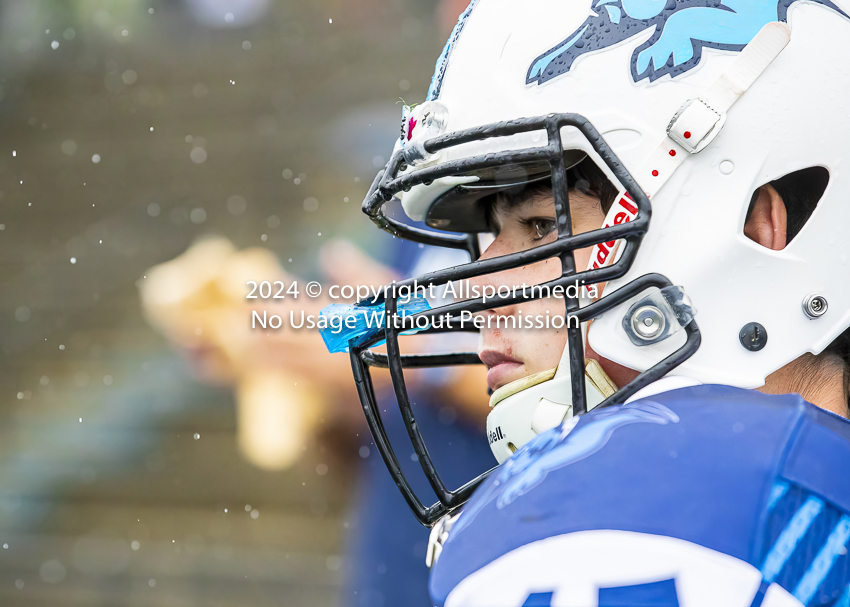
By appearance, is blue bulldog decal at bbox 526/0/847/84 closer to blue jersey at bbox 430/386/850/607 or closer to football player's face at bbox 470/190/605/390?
football player's face at bbox 470/190/605/390

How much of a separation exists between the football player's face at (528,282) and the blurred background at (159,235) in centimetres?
140

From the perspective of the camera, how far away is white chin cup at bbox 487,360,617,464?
711mm

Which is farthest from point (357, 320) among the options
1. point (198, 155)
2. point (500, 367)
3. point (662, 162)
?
point (198, 155)

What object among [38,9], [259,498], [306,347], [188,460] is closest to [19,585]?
[188,460]

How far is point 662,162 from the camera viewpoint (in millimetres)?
689

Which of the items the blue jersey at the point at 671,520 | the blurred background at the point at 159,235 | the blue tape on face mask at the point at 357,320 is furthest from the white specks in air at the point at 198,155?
the blue jersey at the point at 671,520

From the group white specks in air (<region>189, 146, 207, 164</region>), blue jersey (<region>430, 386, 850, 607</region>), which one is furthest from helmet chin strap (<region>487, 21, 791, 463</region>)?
white specks in air (<region>189, 146, 207, 164</region>)

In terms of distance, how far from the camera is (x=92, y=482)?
2.87 m

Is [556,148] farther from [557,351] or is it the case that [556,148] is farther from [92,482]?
[92,482]

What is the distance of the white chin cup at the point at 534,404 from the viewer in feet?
2.33

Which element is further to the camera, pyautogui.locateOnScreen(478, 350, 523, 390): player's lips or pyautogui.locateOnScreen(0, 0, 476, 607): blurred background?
pyautogui.locateOnScreen(0, 0, 476, 607): blurred background

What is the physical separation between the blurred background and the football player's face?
1.40m

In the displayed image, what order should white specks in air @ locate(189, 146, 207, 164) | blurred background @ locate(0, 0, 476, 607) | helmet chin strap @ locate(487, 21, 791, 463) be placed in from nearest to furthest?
helmet chin strap @ locate(487, 21, 791, 463) → blurred background @ locate(0, 0, 476, 607) → white specks in air @ locate(189, 146, 207, 164)

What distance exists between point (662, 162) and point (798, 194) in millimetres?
153
